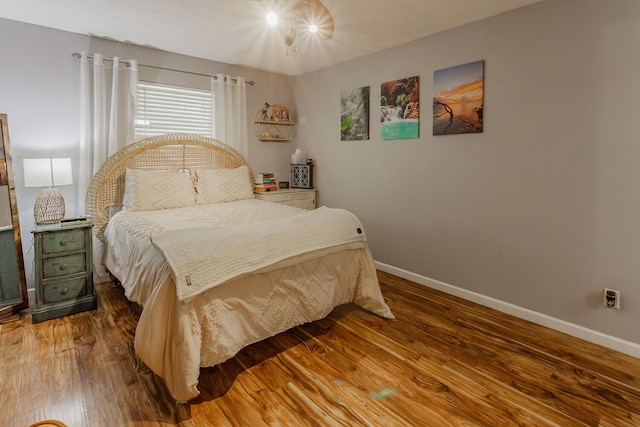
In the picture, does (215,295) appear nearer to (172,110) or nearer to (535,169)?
(535,169)

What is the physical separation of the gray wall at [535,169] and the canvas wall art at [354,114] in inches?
5.0

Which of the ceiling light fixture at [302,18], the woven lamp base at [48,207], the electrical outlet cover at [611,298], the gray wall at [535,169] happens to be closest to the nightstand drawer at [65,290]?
the woven lamp base at [48,207]

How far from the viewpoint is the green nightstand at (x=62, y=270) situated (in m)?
2.60

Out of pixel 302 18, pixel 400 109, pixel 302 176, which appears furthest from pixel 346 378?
pixel 302 176

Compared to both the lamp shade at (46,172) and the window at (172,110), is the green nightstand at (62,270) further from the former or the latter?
the window at (172,110)

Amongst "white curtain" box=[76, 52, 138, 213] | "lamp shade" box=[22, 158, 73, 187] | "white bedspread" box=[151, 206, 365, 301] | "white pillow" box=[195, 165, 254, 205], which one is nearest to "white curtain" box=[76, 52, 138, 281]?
"white curtain" box=[76, 52, 138, 213]

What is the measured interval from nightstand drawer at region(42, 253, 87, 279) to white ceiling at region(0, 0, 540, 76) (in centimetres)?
185

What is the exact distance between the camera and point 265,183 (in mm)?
4191

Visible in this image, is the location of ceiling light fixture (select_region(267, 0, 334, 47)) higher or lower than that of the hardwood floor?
higher

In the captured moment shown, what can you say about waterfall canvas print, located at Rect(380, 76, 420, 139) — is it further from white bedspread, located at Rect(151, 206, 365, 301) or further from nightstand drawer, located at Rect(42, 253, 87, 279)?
nightstand drawer, located at Rect(42, 253, 87, 279)

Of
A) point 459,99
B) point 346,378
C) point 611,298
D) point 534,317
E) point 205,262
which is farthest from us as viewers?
point 459,99

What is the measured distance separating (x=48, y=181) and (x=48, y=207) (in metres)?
0.25

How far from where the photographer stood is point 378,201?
149 inches

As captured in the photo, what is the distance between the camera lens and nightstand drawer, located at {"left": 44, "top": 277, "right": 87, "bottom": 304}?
2650 millimetres
